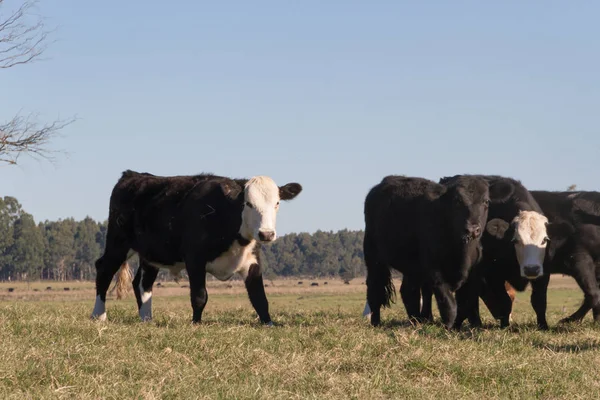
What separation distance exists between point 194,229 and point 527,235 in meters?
5.83

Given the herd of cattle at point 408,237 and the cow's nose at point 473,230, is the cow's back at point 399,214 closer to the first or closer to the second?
the herd of cattle at point 408,237

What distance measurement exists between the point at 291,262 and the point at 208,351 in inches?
7146

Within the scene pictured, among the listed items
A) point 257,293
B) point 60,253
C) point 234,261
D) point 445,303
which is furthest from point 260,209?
point 60,253

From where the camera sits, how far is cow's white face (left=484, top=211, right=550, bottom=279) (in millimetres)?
13844

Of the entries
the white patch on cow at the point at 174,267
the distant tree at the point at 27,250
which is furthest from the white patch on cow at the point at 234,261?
the distant tree at the point at 27,250

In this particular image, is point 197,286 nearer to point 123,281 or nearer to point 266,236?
point 266,236

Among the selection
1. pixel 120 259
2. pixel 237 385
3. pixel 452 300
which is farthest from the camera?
pixel 120 259

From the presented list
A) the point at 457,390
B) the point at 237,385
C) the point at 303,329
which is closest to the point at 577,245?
the point at 303,329

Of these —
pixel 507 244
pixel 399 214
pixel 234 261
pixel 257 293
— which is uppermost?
pixel 399 214

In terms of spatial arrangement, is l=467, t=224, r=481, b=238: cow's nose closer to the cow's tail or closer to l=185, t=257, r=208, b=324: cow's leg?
l=185, t=257, r=208, b=324: cow's leg

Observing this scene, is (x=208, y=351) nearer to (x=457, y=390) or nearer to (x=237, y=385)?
(x=237, y=385)

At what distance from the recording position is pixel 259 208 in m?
13.1

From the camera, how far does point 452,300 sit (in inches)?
511

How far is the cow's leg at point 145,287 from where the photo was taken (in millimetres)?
15023
